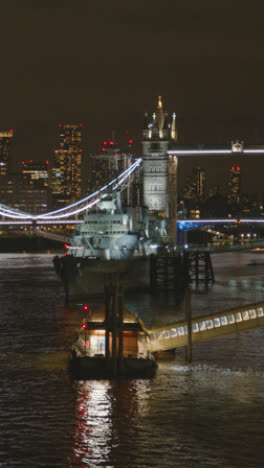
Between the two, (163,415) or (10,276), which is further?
(10,276)

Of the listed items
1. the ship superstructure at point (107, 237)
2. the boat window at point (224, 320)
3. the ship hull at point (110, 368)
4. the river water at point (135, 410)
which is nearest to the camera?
the river water at point (135, 410)

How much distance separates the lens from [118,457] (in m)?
22.6

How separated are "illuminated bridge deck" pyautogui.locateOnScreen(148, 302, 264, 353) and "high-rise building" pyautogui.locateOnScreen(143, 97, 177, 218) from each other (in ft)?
261

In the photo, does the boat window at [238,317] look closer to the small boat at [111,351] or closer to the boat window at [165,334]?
the boat window at [165,334]

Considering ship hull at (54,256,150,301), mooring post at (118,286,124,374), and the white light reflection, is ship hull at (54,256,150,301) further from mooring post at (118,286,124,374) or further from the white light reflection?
the white light reflection

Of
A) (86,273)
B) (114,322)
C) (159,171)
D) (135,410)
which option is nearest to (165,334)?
(114,322)

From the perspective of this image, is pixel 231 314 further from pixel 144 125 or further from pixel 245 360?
pixel 144 125

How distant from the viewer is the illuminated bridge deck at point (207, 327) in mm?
31234

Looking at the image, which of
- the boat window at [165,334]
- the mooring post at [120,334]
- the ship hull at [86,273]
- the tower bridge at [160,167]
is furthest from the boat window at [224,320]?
the tower bridge at [160,167]

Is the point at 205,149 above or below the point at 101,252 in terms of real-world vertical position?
above

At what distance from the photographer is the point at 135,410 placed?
26.4 metres

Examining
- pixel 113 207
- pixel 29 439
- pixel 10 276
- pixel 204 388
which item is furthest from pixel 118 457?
pixel 10 276

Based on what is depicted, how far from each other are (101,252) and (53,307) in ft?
40.3

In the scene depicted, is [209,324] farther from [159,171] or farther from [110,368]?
[159,171]
